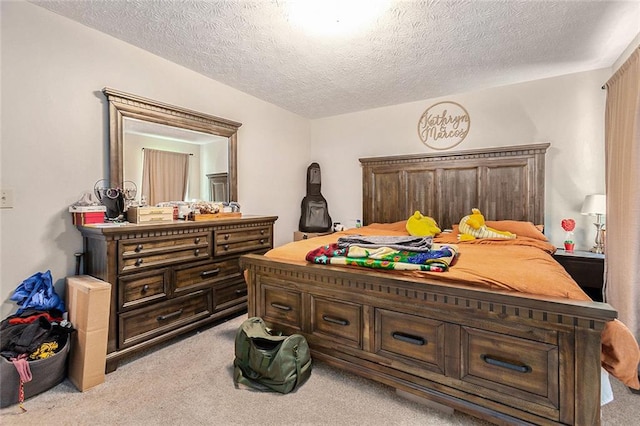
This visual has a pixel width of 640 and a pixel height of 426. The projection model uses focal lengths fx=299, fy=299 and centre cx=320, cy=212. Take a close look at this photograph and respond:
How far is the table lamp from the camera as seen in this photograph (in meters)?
2.82

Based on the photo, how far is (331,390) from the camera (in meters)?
1.85

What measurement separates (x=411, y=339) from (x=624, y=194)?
2032mm

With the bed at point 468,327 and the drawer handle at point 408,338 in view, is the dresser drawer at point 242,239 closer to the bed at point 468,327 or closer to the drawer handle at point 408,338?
the bed at point 468,327

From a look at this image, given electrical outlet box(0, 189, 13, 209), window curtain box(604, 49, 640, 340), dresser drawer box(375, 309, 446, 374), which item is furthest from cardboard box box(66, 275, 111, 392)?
window curtain box(604, 49, 640, 340)

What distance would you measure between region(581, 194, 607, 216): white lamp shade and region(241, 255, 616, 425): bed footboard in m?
2.09

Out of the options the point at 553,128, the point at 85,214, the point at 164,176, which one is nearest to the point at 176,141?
the point at 164,176

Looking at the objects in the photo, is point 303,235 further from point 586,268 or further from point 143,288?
point 586,268

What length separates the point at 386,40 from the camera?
2447 millimetres

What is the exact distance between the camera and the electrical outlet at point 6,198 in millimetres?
1937

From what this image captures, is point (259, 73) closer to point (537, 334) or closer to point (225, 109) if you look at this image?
point (225, 109)

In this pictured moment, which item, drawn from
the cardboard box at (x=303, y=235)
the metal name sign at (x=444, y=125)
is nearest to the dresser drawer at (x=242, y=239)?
the cardboard box at (x=303, y=235)

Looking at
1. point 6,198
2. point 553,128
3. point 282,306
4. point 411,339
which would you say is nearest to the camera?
point 411,339

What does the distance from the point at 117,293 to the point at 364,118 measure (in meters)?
3.71

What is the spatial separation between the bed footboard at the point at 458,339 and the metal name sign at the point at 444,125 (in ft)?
8.86
